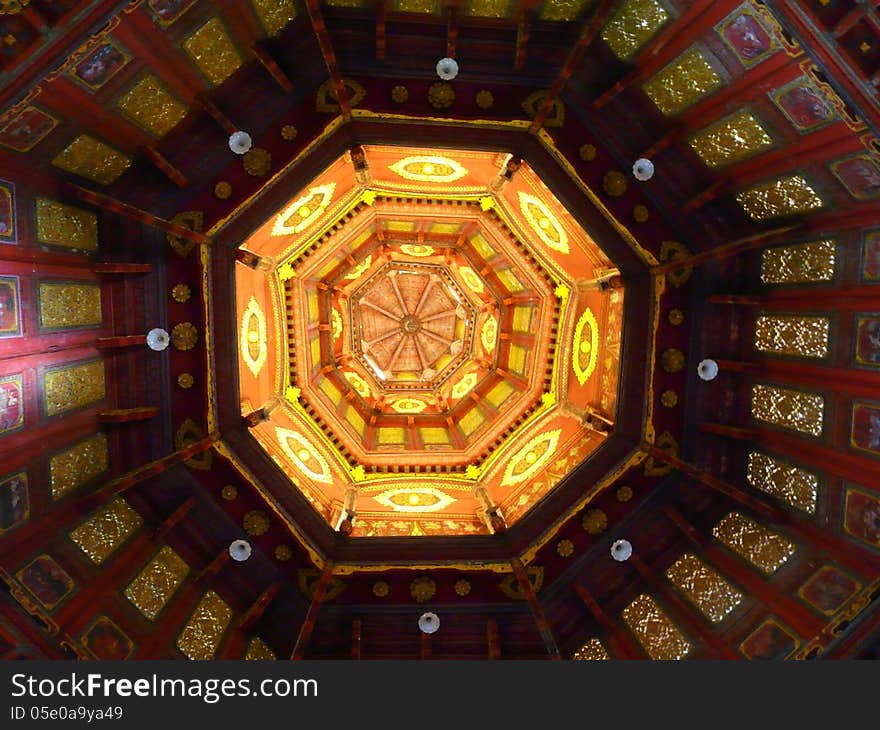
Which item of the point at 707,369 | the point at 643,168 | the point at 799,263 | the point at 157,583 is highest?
the point at 643,168

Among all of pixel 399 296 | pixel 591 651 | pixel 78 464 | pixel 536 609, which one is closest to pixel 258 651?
pixel 78 464

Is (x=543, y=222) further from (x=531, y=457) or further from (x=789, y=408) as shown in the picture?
(x=789, y=408)

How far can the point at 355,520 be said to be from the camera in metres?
11.9

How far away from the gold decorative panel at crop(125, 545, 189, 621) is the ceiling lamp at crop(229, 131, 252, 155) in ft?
21.6

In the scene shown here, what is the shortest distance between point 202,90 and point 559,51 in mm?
5290

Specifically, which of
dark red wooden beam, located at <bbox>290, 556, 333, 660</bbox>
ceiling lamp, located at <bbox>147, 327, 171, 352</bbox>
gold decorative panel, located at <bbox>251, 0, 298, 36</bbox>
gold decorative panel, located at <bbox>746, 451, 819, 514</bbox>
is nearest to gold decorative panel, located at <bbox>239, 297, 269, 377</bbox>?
ceiling lamp, located at <bbox>147, 327, 171, 352</bbox>

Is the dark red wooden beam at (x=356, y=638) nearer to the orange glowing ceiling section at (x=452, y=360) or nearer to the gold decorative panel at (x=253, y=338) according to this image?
the orange glowing ceiling section at (x=452, y=360)

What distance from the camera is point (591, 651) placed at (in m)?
10.8

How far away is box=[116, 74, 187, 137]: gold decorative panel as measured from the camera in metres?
8.58

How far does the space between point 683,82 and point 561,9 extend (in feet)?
6.69

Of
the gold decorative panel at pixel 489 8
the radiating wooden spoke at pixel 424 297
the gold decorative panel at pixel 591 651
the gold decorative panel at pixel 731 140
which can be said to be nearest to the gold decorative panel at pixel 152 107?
the gold decorative panel at pixel 489 8

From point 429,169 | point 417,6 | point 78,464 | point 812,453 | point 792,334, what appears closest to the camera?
point 417,6

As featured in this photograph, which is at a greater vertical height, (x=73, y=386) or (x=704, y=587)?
(x=73, y=386)

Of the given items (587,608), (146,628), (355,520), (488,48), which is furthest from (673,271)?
(146,628)
